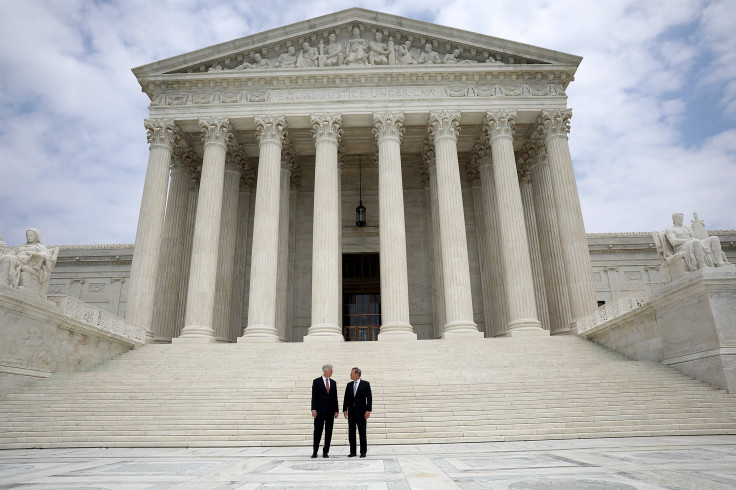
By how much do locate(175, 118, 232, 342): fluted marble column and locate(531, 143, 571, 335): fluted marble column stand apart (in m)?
19.3

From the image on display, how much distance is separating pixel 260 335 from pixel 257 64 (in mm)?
16294

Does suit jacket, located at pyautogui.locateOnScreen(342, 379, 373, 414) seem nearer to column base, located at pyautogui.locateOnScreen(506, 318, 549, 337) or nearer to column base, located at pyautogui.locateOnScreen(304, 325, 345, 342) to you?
column base, located at pyautogui.locateOnScreen(304, 325, 345, 342)

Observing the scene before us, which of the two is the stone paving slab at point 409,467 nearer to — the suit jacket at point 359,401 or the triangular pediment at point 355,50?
the suit jacket at point 359,401

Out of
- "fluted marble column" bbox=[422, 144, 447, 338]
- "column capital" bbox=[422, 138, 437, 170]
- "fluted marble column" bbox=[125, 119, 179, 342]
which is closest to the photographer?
"fluted marble column" bbox=[125, 119, 179, 342]

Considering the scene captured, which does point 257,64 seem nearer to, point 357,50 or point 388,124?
point 357,50

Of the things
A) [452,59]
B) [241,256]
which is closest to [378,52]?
[452,59]

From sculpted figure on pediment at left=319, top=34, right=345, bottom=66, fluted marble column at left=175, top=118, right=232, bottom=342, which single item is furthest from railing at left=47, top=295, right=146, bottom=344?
sculpted figure on pediment at left=319, top=34, right=345, bottom=66

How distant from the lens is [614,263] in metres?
38.9

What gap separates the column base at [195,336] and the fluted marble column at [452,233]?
471 inches

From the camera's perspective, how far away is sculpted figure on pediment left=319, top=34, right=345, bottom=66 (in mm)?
27406

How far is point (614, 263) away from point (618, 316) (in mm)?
23297

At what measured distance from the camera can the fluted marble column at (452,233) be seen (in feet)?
74.7

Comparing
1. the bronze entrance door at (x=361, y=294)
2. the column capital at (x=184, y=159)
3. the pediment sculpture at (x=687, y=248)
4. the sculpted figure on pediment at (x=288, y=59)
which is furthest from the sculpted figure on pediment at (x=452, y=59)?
the column capital at (x=184, y=159)

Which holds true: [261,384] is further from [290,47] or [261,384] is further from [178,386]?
[290,47]
